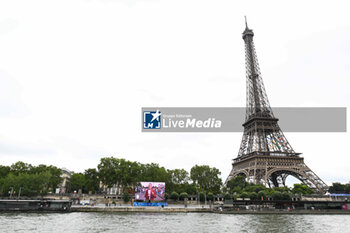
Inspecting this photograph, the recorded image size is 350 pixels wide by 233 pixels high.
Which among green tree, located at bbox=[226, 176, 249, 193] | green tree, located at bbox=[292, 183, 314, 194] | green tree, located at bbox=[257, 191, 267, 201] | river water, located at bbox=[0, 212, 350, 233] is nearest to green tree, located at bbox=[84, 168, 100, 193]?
green tree, located at bbox=[226, 176, 249, 193]

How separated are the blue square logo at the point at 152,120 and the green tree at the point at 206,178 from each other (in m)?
52.8

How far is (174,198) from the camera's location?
7481 cm

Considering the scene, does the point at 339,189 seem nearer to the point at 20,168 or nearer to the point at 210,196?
the point at 210,196

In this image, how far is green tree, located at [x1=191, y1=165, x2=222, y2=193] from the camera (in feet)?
289

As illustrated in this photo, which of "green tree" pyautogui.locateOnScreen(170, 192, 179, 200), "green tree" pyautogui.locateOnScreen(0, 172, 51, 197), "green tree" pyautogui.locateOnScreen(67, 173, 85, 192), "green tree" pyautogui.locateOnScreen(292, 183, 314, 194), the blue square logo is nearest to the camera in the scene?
the blue square logo

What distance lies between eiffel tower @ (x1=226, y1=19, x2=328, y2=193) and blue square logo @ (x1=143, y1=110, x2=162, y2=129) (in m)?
44.6

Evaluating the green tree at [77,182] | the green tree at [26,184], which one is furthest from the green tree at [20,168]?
the green tree at [77,182]

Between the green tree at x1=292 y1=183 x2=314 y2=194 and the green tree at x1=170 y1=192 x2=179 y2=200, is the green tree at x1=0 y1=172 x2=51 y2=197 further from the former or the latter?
the green tree at x1=292 y1=183 x2=314 y2=194

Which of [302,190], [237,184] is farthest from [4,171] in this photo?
[302,190]

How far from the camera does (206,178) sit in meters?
87.6

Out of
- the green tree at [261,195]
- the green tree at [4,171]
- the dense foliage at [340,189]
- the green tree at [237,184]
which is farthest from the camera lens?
the dense foliage at [340,189]

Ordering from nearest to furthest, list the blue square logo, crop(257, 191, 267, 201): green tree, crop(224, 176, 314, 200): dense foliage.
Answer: the blue square logo
crop(224, 176, 314, 200): dense foliage
crop(257, 191, 267, 201): green tree

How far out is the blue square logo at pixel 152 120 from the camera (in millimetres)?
40228

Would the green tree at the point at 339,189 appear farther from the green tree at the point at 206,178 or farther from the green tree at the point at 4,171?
the green tree at the point at 4,171
